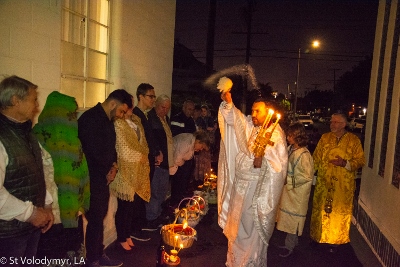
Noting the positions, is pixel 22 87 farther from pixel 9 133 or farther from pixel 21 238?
pixel 21 238

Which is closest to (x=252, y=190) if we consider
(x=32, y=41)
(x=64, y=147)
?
(x=64, y=147)

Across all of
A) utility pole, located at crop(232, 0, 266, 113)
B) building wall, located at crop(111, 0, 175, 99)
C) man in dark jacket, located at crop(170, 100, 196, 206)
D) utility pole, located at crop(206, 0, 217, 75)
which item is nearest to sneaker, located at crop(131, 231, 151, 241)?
man in dark jacket, located at crop(170, 100, 196, 206)

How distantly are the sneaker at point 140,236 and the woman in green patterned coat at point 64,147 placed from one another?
7.39ft

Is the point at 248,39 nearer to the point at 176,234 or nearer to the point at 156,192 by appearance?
the point at 156,192

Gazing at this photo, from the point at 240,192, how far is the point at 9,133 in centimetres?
262

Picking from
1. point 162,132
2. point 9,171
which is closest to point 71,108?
point 9,171

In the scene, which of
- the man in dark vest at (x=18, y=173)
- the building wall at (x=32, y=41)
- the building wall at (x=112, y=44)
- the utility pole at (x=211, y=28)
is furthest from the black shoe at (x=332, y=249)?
the utility pole at (x=211, y=28)

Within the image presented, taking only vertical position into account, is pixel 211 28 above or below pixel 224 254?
above

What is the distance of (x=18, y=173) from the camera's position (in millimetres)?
2664

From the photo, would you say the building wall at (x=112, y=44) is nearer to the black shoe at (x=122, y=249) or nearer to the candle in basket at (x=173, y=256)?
the black shoe at (x=122, y=249)

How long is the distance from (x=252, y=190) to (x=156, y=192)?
218 cm

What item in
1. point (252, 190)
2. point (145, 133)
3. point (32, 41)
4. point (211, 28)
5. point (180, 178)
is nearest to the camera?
point (32, 41)

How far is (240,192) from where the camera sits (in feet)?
14.3

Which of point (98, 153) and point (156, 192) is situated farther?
point (156, 192)
